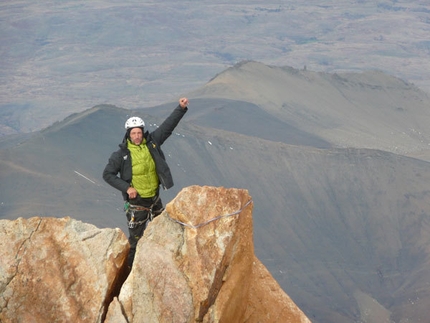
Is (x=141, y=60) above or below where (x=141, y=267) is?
below

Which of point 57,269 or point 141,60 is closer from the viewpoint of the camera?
point 57,269

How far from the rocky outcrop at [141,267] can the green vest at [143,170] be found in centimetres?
104

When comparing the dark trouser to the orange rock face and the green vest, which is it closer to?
the green vest

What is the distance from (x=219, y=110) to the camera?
242ft

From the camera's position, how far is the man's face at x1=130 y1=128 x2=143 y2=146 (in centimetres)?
1044

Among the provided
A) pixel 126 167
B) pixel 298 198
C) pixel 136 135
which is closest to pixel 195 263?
pixel 126 167

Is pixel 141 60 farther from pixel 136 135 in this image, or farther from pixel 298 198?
pixel 136 135

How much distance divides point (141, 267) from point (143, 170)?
1.73 meters

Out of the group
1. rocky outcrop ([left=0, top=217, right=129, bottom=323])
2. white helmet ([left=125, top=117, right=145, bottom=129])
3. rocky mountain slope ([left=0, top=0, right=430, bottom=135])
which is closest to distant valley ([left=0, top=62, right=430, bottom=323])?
white helmet ([left=125, top=117, right=145, bottom=129])

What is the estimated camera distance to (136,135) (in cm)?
1045

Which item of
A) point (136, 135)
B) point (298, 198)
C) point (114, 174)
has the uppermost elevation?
point (136, 135)

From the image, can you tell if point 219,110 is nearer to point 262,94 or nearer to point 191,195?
point 262,94

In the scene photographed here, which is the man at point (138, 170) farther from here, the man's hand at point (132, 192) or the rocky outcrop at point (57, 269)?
the rocky outcrop at point (57, 269)

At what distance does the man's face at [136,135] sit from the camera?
10.4m
